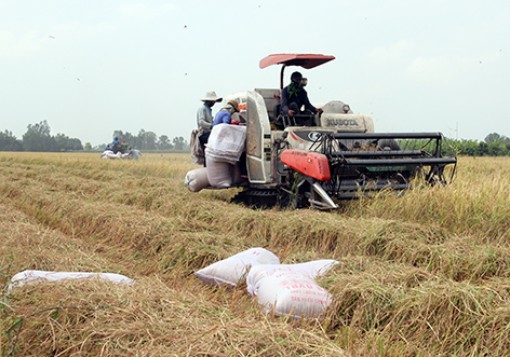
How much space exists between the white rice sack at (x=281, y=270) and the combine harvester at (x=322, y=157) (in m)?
2.53

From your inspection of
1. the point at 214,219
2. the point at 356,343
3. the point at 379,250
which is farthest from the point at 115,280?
the point at 214,219

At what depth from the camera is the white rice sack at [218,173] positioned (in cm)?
859

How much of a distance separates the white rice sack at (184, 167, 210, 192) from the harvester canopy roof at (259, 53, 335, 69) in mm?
A: 1909

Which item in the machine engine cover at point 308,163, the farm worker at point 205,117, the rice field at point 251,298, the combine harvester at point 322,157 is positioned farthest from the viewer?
the farm worker at point 205,117

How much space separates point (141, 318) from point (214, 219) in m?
4.32

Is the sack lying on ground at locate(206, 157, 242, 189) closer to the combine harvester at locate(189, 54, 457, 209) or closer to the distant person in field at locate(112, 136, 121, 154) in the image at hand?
the combine harvester at locate(189, 54, 457, 209)

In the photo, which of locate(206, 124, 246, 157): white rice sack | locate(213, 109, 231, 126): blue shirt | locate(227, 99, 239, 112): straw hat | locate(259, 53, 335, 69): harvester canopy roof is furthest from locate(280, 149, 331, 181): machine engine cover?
locate(227, 99, 239, 112): straw hat

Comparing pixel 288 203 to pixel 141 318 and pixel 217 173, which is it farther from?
pixel 141 318

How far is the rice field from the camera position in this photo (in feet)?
8.64

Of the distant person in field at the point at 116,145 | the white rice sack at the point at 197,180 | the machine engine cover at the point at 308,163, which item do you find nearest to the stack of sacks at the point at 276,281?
the machine engine cover at the point at 308,163

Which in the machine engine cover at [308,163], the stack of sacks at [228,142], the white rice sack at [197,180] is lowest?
the white rice sack at [197,180]

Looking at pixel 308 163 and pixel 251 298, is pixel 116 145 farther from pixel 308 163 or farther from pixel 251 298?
pixel 251 298

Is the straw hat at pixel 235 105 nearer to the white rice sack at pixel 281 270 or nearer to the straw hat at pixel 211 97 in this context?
the straw hat at pixel 211 97

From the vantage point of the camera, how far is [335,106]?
29.7 feet
